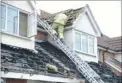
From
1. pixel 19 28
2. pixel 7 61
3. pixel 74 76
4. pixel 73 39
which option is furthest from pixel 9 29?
pixel 73 39

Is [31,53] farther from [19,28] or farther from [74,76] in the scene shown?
[74,76]

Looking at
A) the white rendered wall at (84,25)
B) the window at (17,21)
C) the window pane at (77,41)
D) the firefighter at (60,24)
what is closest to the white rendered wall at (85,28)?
the white rendered wall at (84,25)

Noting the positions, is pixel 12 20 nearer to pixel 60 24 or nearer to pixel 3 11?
pixel 3 11

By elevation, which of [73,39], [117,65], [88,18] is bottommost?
[117,65]

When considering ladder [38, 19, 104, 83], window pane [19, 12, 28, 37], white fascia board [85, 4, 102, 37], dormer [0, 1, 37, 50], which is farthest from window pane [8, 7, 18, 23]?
white fascia board [85, 4, 102, 37]

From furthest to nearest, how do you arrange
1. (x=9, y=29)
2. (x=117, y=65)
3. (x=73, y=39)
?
(x=117, y=65) → (x=73, y=39) → (x=9, y=29)

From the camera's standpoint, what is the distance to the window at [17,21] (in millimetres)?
11609

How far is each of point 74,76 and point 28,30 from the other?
112 inches

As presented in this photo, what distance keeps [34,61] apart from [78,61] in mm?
3212

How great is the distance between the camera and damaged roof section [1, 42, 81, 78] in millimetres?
9913

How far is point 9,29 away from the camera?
465 inches

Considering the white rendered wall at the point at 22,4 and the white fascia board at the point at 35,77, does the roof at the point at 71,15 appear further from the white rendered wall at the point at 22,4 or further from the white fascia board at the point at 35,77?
the white fascia board at the point at 35,77

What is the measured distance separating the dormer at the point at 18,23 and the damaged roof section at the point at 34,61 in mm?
345

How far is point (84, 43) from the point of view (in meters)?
16.3
